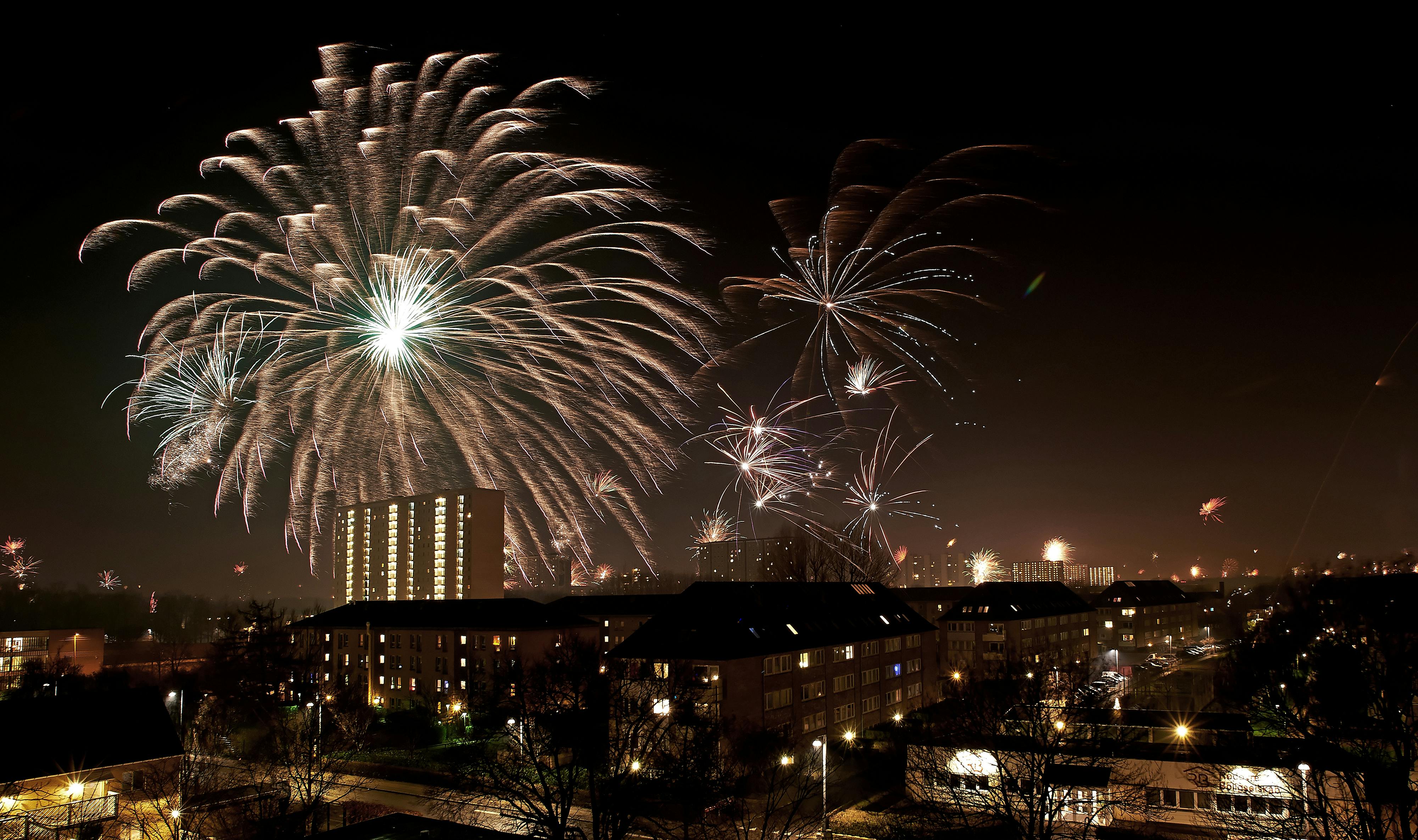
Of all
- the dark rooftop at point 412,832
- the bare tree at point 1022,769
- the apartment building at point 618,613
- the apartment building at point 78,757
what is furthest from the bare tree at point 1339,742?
the apartment building at point 618,613

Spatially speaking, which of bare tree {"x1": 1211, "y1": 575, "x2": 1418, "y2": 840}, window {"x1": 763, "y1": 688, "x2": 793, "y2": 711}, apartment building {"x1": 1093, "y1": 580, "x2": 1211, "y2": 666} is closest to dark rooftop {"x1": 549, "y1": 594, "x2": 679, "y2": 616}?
window {"x1": 763, "y1": 688, "x2": 793, "y2": 711}

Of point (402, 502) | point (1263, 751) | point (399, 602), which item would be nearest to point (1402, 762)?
point (1263, 751)

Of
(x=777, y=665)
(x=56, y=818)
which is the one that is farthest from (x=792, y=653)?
(x=56, y=818)

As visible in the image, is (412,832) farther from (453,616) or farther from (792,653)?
(453,616)

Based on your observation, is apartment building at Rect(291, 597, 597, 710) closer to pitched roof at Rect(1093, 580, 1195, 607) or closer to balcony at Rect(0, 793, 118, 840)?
balcony at Rect(0, 793, 118, 840)

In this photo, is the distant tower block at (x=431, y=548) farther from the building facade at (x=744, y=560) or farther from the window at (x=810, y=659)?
the window at (x=810, y=659)

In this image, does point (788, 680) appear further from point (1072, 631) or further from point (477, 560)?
point (477, 560)

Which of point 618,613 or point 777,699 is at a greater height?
point 618,613
